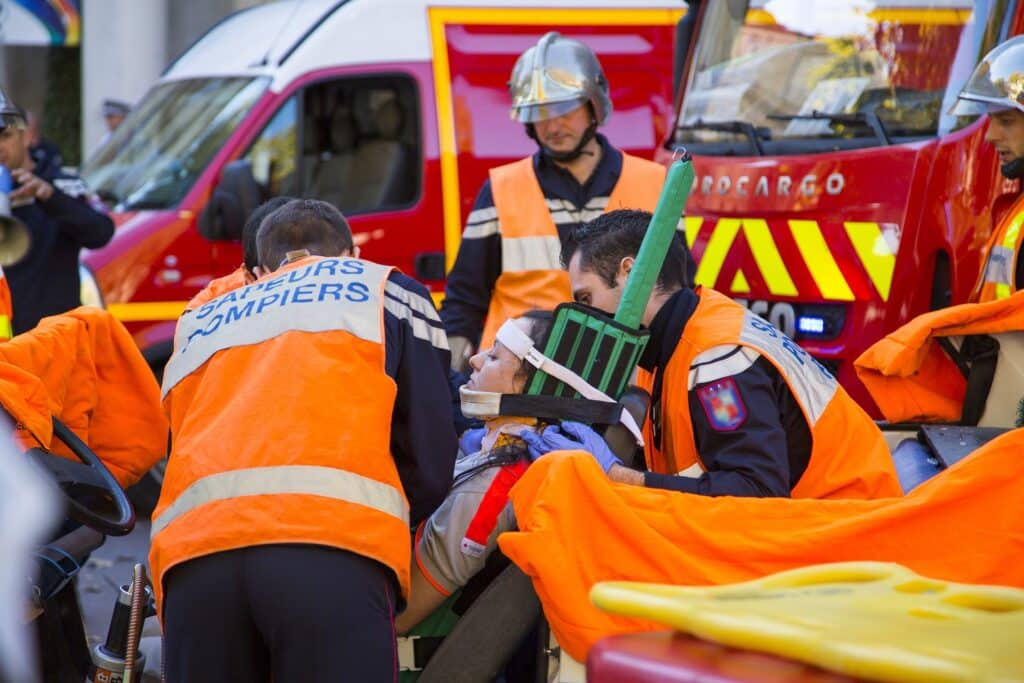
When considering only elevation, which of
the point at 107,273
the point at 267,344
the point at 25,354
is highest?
the point at 267,344

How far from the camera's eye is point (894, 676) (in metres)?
2.21

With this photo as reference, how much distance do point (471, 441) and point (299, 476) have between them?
992mm

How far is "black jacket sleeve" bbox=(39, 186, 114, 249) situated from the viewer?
235 inches

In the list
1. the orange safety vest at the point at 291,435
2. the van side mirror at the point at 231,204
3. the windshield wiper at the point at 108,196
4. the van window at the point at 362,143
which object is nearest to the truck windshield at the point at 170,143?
the windshield wiper at the point at 108,196

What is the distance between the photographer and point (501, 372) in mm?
3623

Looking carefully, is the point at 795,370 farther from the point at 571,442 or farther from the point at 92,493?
the point at 92,493

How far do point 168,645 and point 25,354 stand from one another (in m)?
1.11

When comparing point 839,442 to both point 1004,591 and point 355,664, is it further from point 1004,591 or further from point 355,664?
point 355,664

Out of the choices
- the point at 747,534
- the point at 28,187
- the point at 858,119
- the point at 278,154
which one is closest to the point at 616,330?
the point at 747,534

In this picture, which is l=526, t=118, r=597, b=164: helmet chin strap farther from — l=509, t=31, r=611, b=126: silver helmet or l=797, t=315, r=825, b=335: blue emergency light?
l=797, t=315, r=825, b=335: blue emergency light

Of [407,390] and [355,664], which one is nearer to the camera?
[355,664]

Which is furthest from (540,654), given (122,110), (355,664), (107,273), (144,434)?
(122,110)

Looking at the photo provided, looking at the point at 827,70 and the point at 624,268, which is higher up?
the point at 827,70

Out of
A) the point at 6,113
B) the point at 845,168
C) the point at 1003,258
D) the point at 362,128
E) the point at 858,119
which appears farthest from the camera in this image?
the point at 362,128
